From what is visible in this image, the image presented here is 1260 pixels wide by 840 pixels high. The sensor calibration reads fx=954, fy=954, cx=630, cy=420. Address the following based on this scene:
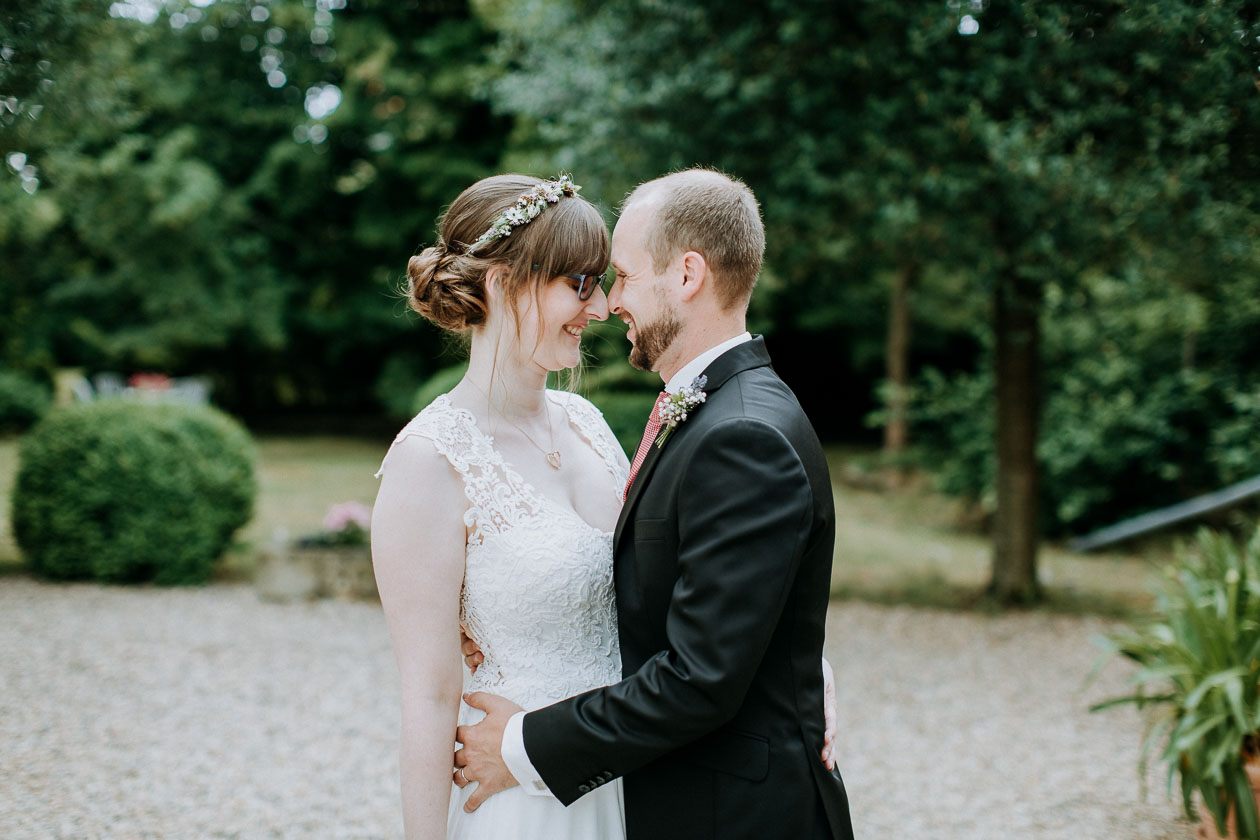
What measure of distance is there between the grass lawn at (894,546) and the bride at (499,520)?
5751mm

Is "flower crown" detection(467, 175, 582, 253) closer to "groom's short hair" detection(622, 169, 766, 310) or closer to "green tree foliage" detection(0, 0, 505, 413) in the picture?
"groom's short hair" detection(622, 169, 766, 310)

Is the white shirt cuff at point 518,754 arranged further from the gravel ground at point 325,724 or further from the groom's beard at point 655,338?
the gravel ground at point 325,724

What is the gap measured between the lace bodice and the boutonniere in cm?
37

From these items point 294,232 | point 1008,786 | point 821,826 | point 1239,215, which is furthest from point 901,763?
point 294,232

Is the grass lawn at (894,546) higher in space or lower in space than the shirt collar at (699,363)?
lower

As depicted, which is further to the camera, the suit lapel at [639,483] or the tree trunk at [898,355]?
the tree trunk at [898,355]

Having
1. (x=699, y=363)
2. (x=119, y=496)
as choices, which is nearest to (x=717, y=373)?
(x=699, y=363)

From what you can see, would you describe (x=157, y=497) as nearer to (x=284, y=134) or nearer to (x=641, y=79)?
(x=641, y=79)

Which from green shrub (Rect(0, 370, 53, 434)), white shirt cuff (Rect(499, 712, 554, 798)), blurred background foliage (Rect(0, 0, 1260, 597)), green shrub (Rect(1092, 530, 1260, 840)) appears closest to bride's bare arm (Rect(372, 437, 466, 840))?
white shirt cuff (Rect(499, 712, 554, 798))

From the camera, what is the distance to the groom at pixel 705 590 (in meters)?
1.76

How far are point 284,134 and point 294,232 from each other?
2.26m

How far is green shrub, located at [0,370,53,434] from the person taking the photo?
20.4m

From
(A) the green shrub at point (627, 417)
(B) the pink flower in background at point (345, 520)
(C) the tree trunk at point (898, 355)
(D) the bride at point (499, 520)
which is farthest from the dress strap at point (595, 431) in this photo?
(C) the tree trunk at point (898, 355)

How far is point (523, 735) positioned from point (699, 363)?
2.82ft
